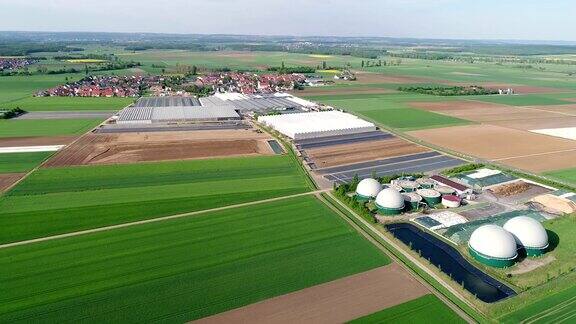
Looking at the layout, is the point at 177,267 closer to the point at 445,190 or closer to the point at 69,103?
the point at 445,190

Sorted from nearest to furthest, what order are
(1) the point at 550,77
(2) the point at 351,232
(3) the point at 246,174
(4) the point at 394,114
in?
(2) the point at 351,232
(3) the point at 246,174
(4) the point at 394,114
(1) the point at 550,77

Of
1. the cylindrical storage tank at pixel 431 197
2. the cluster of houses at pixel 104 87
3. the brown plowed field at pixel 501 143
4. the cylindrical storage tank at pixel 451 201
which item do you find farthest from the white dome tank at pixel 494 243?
the cluster of houses at pixel 104 87

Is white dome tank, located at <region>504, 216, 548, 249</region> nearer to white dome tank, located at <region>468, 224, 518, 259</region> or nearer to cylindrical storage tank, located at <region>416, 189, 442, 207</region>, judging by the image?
white dome tank, located at <region>468, 224, 518, 259</region>

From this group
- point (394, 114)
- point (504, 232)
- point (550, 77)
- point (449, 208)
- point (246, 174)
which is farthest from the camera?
point (550, 77)

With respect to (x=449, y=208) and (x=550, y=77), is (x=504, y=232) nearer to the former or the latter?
(x=449, y=208)

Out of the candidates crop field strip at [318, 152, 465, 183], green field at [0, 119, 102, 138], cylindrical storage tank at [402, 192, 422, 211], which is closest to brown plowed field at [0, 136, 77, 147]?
green field at [0, 119, 102, 138]

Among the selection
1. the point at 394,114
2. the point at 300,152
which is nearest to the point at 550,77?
the point at 394,114
